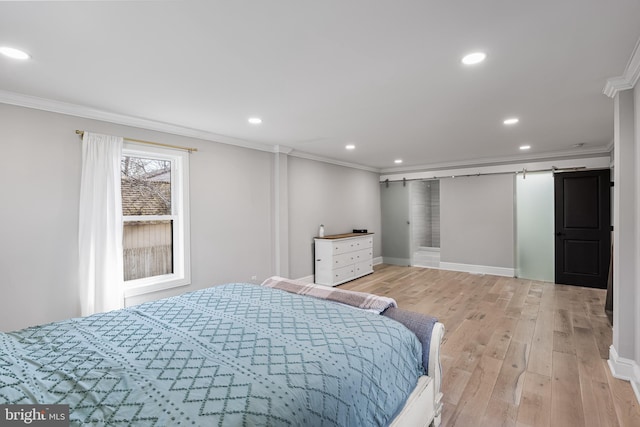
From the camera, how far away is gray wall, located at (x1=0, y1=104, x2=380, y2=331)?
8.43ft

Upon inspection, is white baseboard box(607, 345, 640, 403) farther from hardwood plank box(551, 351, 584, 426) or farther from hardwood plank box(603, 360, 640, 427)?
hardwood plank box(551, 351, 584, 426)

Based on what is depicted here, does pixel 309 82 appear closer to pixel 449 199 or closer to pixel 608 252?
pixel 449 199

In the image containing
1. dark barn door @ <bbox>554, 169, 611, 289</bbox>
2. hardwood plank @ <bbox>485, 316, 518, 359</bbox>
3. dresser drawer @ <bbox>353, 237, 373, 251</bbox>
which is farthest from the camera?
dresser drawer @ <bbox>353, 237, 373, 251</bbox>

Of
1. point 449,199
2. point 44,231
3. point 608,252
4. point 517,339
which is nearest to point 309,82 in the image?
point 44,231

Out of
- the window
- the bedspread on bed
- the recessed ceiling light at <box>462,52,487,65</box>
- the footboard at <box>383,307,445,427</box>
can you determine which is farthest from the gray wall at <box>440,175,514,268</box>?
the window

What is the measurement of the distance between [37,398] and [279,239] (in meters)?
3.71

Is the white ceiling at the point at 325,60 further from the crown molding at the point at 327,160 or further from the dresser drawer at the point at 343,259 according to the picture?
the dresser drawer at the point at 343,259

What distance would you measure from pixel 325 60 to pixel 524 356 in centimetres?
313

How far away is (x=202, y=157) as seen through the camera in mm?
3912

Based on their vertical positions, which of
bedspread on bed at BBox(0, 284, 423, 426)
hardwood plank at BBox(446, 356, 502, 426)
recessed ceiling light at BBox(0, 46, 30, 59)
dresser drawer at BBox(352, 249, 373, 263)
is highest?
recessed ceiling light at BBox(0, 46, 30, 59)

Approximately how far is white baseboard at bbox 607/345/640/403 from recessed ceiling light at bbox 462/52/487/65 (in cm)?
257

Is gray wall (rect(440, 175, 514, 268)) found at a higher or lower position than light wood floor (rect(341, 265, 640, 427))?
higher

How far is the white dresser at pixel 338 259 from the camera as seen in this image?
531 cm

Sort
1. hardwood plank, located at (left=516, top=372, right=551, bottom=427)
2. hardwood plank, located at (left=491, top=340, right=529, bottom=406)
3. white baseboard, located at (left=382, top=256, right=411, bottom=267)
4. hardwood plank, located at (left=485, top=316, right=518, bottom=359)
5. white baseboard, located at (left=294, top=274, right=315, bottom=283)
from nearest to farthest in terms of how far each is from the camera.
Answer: hardwood plank, located at (left=516, top=372, right=551, bottom=427)
hardwood plank, located at (left=491, top=340, right=529, bottom=406)
hardwood plank, located at (left=485, top=316, right=518, bottom=359)
white baseboard, located at (left=294, top=274, right=315, bottom=283)
white baseboard, located at (left=382, top=256, right=411, bottom=267)
